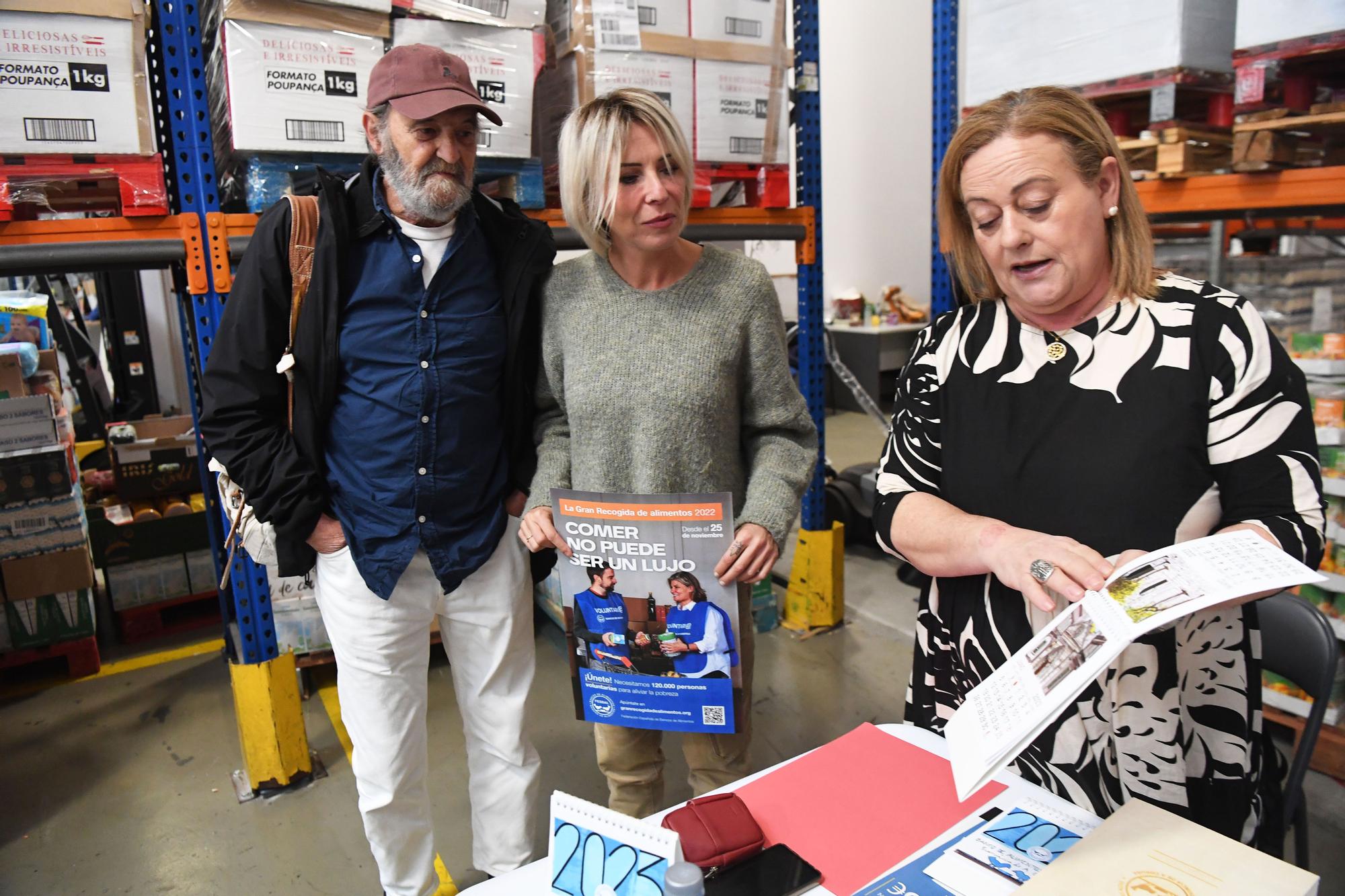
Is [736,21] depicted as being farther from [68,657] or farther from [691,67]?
[68,657]

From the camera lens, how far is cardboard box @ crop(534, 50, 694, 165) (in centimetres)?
271

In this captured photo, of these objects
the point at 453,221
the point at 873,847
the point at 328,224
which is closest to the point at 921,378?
the point at 873,847

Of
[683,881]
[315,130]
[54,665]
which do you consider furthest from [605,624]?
[54,665]

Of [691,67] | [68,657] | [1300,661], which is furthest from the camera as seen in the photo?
[68,657]

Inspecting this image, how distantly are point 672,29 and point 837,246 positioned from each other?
6531 mm

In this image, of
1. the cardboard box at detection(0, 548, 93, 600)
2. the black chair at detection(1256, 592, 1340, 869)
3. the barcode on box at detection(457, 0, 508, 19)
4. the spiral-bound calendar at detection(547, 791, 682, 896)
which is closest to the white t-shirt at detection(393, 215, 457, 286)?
the barcode on box at detection(457, 0, 508, 19)

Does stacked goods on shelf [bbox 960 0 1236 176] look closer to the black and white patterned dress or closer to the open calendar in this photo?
the black and white patterned dress

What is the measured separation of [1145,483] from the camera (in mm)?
1237

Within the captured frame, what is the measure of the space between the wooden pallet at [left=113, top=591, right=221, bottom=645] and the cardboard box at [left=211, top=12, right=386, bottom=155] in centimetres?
269

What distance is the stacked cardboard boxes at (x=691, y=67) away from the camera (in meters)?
2.70

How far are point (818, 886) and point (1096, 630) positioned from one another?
458 mm

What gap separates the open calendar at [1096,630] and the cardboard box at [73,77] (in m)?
2.30

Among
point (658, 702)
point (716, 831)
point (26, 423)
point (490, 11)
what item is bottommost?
point (658, 702)

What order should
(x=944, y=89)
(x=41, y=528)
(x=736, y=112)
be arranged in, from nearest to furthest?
(x=736, y=112)
(x=944, y=89)
(x=41, y=528)
